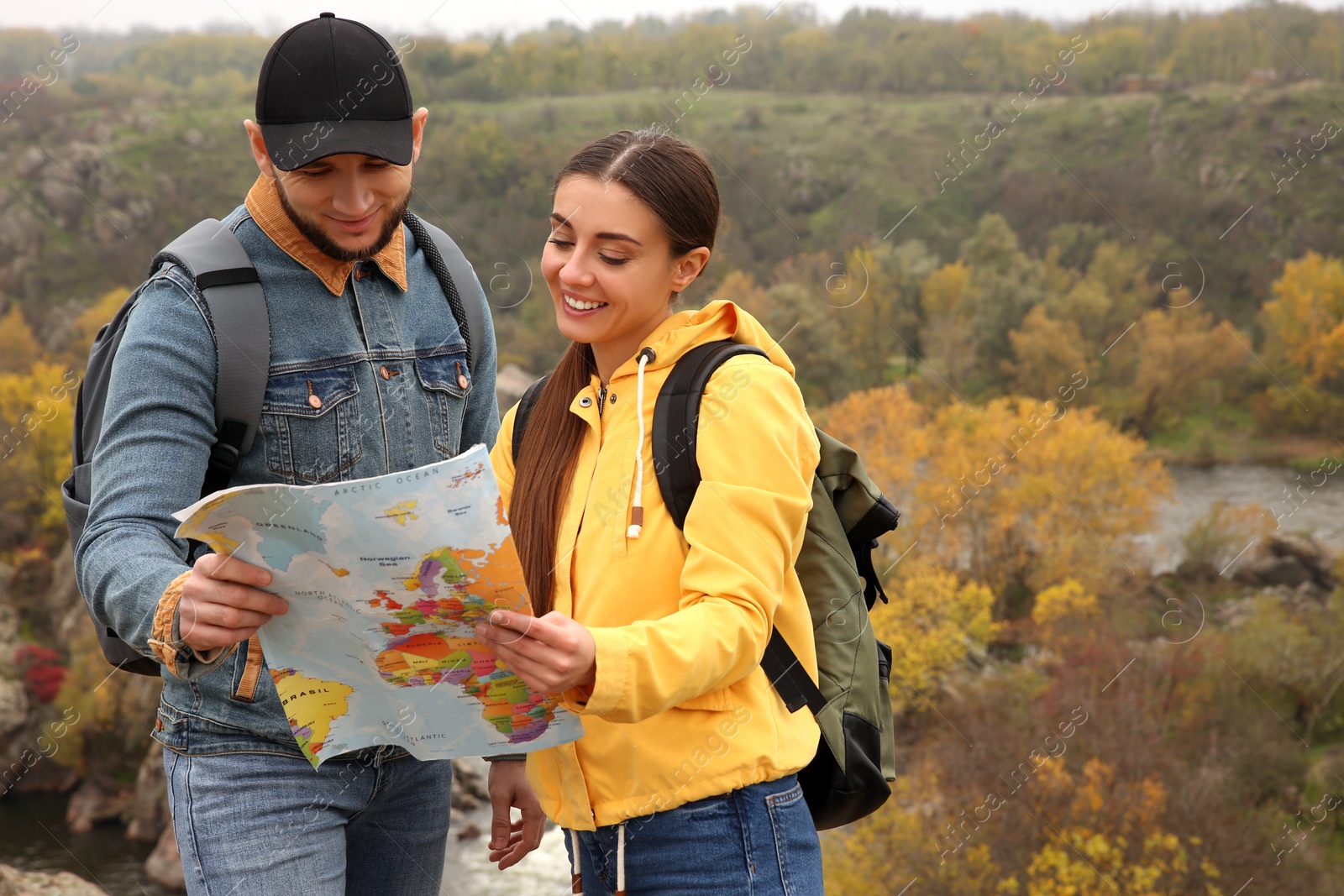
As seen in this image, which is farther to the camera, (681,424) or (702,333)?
(702,333)

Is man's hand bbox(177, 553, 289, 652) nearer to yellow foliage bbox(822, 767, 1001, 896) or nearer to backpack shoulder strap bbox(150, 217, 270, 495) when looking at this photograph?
backpack shoulder strap bbox(150, 217, 270, 495)

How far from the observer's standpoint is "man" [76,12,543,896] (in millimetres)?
2135

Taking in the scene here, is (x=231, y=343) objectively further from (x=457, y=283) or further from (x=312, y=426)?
(x=457, y=283)

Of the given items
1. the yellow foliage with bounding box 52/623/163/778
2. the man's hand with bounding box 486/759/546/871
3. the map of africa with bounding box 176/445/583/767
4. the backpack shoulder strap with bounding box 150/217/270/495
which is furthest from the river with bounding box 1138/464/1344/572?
the backpack shoulder strap with bounding box 150/217/270/495

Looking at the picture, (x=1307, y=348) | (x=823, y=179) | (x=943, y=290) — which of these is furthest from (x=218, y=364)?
(x=823, y=179)

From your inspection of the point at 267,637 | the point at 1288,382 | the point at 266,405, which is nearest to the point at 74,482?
the point at 266,405

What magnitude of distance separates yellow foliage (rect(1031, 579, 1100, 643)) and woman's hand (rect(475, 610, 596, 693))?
3326cm

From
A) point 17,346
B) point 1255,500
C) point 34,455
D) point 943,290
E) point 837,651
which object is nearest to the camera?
point 837,651

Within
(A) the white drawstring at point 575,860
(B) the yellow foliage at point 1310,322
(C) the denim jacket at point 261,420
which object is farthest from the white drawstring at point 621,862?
(B) the yellow foliage at point 1310,322

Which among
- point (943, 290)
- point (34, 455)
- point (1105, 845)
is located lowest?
point (1105, 845)

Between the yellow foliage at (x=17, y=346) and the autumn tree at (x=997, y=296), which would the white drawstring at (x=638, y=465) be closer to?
the autumn tree at (x=997, y=296)

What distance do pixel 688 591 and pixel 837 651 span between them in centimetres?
50

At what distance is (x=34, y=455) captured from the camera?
125ft

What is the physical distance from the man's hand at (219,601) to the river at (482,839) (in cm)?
1942
